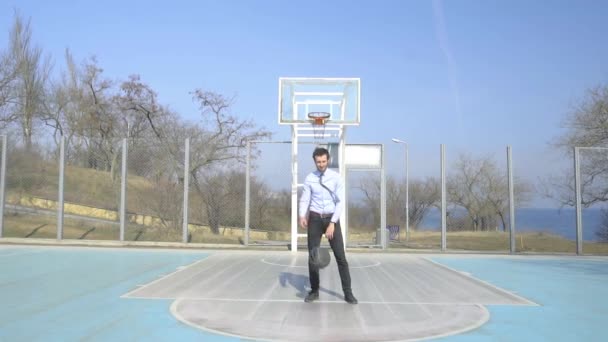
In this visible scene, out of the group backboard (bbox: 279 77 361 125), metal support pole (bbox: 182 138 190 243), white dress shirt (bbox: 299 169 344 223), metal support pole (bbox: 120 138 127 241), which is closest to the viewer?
white dress shirt (bbox: 299 169 344 223)

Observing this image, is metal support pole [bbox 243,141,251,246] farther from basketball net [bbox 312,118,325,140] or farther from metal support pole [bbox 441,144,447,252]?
metal support pole [bbox 441,144,447,252]

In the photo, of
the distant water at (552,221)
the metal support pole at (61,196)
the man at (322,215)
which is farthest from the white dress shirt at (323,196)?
the metal support pole at (61,196)

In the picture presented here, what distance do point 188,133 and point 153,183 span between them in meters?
4.91

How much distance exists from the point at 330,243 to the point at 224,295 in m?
1.53

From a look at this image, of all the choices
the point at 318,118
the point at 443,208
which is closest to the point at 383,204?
the point at 443,208

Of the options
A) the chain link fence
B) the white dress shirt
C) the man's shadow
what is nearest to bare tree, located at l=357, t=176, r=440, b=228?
the chain link fence

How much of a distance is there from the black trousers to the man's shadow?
0.44 meters

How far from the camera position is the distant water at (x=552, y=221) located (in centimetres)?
1252

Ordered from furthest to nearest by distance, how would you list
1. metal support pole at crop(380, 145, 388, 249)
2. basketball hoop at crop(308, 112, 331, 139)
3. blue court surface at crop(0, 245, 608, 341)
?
metal support pole at crop(380, 145, 388, 249), basketball hoop at crop(308, 112, 331, 139), blue court surface at crop(0, 245, 608, 341)

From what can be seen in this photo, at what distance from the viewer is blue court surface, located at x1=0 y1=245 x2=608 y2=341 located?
4625mm

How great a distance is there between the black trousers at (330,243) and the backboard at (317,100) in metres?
5.68

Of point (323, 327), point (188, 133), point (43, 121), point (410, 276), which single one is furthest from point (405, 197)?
point (43, 121)

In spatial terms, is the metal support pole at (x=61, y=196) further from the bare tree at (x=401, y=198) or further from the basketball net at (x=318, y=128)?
the bare tree at (x=401, y=198)

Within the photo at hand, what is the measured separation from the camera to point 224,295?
20.4ft
